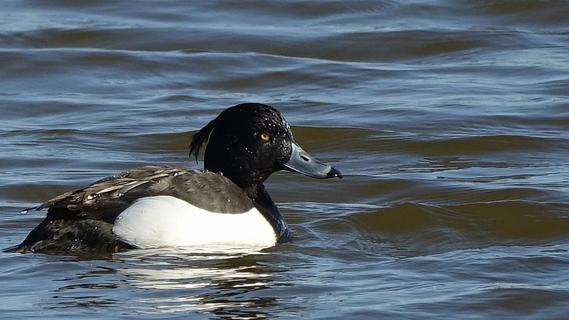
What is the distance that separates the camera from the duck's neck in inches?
421

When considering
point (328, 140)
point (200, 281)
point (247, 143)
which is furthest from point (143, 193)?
point (328, 140)

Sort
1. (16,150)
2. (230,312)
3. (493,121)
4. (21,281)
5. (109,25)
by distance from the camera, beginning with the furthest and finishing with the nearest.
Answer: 1. (109,25)
2. (493,121)
3. (16,150)
4. (21,281)
5. (230,312)

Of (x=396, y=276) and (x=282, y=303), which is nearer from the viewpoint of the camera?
(x=282, y=303)

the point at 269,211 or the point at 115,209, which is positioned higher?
the point at 115,209

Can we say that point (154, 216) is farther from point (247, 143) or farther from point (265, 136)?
point (265, 136)

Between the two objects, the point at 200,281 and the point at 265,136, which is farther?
the point at 265,136

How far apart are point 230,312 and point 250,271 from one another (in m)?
1.05

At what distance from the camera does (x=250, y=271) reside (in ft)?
32.8

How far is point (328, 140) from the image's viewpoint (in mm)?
14305

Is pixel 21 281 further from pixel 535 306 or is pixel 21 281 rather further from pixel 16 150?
pixel 16 150

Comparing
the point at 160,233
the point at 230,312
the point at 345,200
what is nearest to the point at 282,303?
the point at 230,312

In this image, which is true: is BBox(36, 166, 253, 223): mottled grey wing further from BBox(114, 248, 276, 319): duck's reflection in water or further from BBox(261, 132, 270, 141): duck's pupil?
BBox(261, 132, 270, 141): duck's pupil

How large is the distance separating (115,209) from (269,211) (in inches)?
47.7

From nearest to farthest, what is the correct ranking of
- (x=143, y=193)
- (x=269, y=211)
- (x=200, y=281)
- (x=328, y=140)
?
(x=200, y=281), (x=143, y=193), (x=269, y=211), (x=328, y=140)
